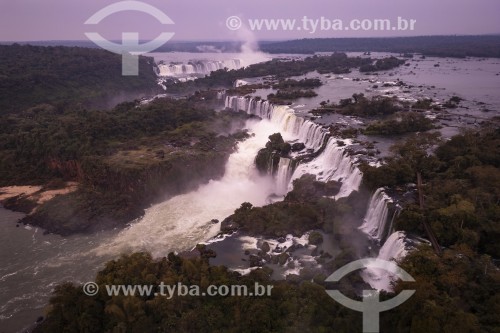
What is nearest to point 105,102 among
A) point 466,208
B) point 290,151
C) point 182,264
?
point 290,151

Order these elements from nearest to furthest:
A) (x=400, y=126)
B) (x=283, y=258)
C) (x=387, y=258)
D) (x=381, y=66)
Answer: (x=387, y=258)
(x=283, y=258)
(x=400, y=126)
(x=381, y=66)

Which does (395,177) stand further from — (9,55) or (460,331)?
(9,55)

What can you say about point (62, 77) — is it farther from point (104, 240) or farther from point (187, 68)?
point (104, 240)

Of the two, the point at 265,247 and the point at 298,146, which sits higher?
the point at 298,146
